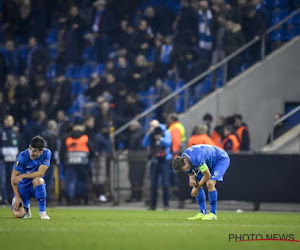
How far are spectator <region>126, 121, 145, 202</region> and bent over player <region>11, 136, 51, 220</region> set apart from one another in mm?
9355

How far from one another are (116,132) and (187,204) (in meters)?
3.28

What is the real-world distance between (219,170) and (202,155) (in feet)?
1.95

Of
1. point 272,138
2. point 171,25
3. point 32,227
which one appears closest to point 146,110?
point 171,25

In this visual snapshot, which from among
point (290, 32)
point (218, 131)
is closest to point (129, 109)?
point (218, 131)

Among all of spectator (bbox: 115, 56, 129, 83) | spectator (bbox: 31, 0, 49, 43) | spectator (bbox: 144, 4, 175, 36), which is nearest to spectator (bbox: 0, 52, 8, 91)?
spectator (bbox: 31, 0, 49, 43)

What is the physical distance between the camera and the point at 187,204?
24.4 m

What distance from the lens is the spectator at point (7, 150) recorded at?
24.8m

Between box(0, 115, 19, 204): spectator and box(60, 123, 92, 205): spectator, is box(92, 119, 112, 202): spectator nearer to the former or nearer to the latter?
box(60, 123, 92, 205): spectator

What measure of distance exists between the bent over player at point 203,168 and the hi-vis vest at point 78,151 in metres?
8.68

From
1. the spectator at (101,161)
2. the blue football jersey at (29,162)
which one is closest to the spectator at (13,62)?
the spectator at (101,161)

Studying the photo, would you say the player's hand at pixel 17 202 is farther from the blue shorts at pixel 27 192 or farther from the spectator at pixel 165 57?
the spectator at pixel 165 57

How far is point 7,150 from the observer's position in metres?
24.7

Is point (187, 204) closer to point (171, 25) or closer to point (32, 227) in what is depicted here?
point (171, 25)

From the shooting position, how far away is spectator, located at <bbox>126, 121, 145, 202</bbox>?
25344 mm
